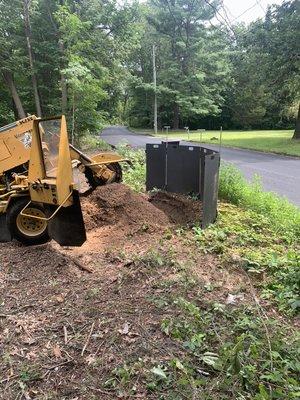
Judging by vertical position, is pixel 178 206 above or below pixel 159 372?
below

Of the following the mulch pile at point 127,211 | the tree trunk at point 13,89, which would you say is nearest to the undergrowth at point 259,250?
the mulch pile at point 127,211

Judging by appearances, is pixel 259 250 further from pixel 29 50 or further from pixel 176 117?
pixel 176 117

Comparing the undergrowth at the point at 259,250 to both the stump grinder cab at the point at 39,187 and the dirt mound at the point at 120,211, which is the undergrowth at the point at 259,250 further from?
the stump grinder cab at the point at 39,187

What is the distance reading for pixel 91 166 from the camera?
744 centimetres

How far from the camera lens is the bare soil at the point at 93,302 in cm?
304

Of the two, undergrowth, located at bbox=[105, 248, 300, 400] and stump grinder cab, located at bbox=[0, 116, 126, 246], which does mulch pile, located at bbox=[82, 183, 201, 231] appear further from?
undergrowth, located at bbox=[105, 248, 300, 400]

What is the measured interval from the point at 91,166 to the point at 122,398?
519cm

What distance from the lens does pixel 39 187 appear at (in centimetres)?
541

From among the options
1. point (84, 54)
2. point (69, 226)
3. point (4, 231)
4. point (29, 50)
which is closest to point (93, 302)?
point (69, 226)

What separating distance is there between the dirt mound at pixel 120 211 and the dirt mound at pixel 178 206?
11.9 inches

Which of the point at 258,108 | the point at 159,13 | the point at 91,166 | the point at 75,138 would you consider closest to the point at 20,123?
the point at 91,166

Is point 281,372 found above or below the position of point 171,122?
above

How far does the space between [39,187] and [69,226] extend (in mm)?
686

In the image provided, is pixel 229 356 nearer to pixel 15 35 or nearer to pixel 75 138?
pixel 75 138
